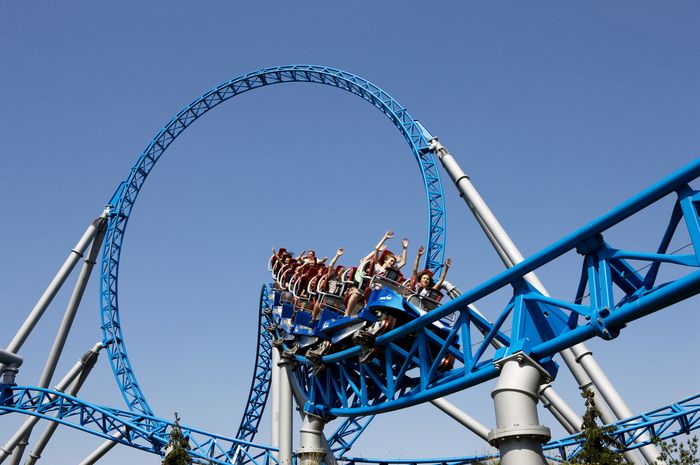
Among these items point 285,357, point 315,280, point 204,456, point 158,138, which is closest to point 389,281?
point 315,280

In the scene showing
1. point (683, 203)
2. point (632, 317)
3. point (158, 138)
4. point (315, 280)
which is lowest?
point (632, 317)

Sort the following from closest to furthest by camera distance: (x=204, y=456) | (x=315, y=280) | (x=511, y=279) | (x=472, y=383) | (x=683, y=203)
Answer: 1. (x=683, y=203)
2. (x=511, y=279)
3. (x=472, y=383)
4. (x=315, y=280)
5. (x=204, y=456)

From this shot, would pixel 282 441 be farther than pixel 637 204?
Yes

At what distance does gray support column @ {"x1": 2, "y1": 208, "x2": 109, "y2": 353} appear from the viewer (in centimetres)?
1658

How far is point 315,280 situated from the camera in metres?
13.6

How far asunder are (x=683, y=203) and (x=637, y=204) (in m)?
0.39

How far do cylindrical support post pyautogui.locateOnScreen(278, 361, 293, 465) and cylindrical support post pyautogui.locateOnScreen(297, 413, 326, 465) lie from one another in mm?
794

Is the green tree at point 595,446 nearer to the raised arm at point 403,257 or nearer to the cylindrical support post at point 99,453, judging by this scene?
the raised arm at point 403,257

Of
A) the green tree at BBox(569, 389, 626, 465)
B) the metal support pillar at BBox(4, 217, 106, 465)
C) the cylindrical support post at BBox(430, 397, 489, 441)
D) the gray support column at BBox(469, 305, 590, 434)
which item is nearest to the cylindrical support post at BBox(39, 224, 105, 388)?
the metal support pillar at BBox(4, 217, 106, 465)

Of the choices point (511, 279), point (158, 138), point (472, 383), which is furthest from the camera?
point (158, 138)

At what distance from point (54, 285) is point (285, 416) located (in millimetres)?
6999

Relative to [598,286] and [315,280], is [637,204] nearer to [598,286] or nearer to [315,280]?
[598,286]

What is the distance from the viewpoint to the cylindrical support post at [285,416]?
13820 millimetres

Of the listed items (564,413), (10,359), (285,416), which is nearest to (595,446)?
(564,413)
